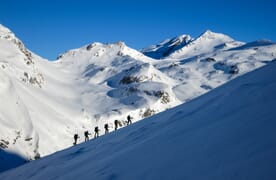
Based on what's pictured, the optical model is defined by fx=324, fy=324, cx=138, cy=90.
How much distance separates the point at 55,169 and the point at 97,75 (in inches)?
3638

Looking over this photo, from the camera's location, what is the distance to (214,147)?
5.95 meters

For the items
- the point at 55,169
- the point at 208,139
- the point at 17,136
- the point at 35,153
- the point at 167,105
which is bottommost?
the point at 208,139

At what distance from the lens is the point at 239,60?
424 feet

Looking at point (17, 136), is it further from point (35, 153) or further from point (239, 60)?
point (239, 60)

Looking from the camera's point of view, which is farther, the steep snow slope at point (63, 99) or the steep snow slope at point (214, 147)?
the steep snow slope at point (63, 99)

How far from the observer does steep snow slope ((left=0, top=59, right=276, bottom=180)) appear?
4867 millimetres

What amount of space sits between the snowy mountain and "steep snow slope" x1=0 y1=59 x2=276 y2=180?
28810 mm

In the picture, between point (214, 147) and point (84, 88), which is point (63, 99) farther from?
point (214, 147)

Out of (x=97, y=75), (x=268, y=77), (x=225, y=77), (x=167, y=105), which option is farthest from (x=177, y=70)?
(x=268, y=77)

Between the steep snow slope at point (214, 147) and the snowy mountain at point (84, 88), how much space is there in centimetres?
2881

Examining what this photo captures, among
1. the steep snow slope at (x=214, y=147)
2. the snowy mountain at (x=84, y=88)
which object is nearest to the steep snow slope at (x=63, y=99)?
the snowy mountain at (x=84, y=88)

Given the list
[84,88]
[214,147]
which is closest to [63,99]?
[84,88]

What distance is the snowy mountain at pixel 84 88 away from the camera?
39.2 m

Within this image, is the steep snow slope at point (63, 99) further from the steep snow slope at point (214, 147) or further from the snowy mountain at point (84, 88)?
the steep snow slope at point (214, 147)
